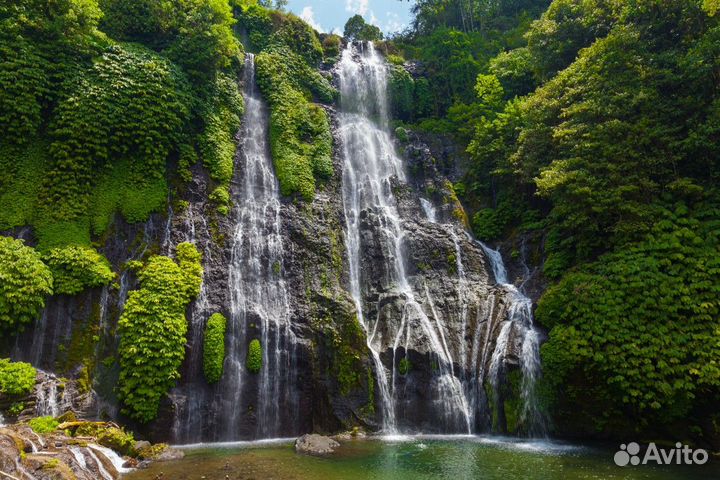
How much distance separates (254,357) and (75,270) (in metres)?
6.75

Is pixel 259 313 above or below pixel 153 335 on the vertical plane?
above

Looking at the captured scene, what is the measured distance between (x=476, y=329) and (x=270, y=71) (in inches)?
770

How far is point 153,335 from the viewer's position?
14281 mm

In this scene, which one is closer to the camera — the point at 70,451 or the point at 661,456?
the point at 70,451

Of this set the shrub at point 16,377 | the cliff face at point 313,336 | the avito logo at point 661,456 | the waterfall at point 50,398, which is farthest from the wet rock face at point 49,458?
the avito logo at point 661,456

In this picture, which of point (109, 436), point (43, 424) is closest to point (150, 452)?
point (109, 436)

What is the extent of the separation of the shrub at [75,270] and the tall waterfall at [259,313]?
443cm

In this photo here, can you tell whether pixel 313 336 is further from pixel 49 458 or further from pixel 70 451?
pixel 49 458

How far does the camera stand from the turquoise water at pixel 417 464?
33.2 feet

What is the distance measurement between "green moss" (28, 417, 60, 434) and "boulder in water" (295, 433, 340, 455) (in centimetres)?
645

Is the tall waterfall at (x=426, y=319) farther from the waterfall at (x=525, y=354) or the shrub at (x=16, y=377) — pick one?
the shrub at (x=16, y=377)

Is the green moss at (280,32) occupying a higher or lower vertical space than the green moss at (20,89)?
higher

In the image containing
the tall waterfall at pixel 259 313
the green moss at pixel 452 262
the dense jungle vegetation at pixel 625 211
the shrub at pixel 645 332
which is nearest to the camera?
the shrub at pixel 645 332

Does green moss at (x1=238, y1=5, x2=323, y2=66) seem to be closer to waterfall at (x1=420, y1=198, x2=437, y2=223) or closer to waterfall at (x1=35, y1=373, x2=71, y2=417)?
waterfall at (x1=420, y1=198, x2=437, y2=223)
